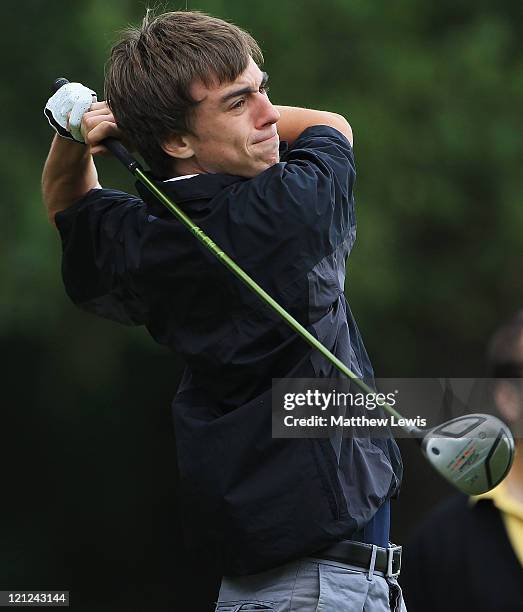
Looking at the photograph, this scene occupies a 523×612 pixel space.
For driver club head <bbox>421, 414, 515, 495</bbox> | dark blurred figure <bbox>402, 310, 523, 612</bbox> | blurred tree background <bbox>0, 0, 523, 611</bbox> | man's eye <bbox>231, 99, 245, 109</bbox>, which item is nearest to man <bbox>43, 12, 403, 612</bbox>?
man's eye <bbox>231, 99, 245, 109</bbox>

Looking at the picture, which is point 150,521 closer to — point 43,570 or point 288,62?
point 43,570

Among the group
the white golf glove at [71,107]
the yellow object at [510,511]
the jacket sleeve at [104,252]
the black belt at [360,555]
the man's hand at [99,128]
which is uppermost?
the white golf glove at [71,107]

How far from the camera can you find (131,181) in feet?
25.4

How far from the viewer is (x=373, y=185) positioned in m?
7.96

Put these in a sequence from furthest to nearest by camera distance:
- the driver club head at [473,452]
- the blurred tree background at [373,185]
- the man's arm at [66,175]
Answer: the blurred tree background at [373,185] → the man's arm at [66,175] → the driver club head at [473,452]

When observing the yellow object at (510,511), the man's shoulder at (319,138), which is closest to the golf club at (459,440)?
the man's shoulder at (319,138)

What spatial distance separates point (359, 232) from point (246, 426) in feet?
16.3

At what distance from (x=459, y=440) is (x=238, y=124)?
884 mm

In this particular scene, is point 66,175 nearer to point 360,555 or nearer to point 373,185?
point 360,555

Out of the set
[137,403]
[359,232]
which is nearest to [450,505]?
[359,232]

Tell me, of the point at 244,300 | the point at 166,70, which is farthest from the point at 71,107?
the point at 244,300

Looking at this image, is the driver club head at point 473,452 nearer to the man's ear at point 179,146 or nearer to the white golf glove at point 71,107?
the man's ear at point 179,146

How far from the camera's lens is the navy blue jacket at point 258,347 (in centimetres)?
287

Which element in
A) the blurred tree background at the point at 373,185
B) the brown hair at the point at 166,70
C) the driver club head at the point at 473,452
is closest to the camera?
the driver club head at the point at 473,452
